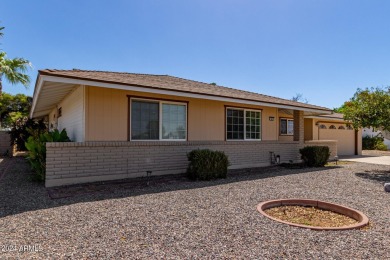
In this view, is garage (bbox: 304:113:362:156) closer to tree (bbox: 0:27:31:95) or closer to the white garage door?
the white garage door

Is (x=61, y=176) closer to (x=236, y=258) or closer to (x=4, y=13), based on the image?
(x=236, y=258)

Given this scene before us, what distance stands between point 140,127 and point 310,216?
19.5 feet

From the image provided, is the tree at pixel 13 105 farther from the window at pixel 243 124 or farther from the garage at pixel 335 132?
the garage at pixel 335 132

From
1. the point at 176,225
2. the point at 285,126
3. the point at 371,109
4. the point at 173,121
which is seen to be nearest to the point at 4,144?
the point at 173,121

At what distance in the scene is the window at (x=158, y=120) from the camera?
28.8 feet

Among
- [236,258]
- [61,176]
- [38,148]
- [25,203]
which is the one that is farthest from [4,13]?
[236,258]

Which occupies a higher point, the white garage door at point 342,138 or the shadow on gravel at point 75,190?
the white garage door at point 342,138

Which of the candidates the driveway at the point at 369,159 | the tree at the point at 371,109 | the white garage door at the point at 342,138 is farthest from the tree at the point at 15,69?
the white garage door at the point at 342,138

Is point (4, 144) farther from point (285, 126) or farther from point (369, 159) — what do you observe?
point (369, 159)

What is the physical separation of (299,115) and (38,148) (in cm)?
1178

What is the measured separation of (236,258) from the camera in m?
3.07

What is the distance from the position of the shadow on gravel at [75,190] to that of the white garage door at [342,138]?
44.3 feet

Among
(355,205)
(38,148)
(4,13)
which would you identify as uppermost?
(4,13)

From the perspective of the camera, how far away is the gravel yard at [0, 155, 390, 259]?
326cm
